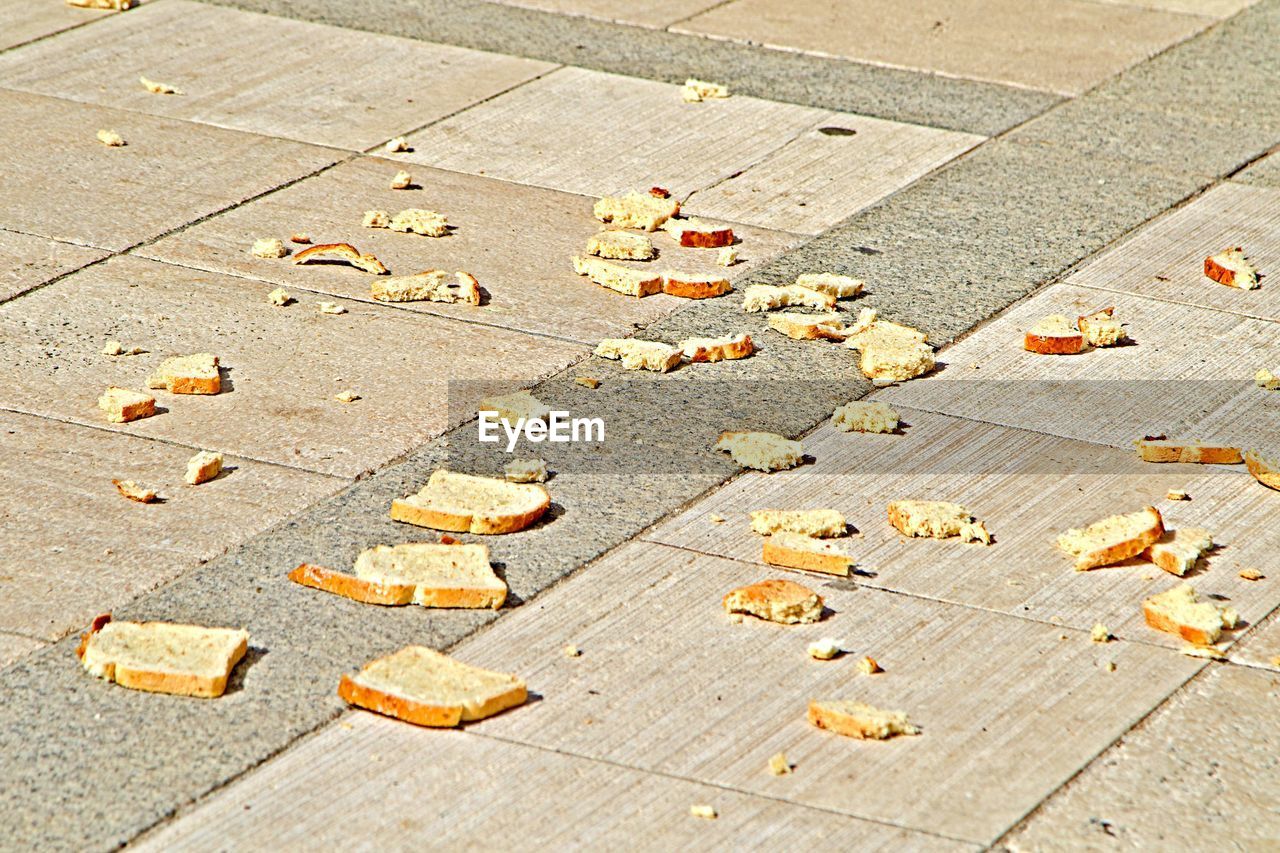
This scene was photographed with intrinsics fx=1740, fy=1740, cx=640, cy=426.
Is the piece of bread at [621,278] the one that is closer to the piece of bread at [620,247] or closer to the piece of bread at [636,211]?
the piece of bread at [620,247]

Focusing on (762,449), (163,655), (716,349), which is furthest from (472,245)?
(163,655)

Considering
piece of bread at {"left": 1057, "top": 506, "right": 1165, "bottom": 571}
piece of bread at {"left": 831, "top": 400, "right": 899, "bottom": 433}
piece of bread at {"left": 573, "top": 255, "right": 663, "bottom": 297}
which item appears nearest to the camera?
piece of bread at {"left": 1057, "top": 506, "right": 1165, "bottom": 571}

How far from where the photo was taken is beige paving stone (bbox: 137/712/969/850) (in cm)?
376

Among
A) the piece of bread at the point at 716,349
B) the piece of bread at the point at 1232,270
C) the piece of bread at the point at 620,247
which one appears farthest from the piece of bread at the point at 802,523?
the piece of bread at the point at 1232,270

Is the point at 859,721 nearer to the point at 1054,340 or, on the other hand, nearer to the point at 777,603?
the point at 777,603

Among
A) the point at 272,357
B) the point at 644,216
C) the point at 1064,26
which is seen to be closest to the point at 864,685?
the point at 272,357

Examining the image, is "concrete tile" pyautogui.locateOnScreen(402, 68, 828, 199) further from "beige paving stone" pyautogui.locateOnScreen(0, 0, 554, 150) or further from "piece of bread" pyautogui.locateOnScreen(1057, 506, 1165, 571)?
"piece of bread" pyautogui.locateOnScreen(1057, 506, 1165, 571)

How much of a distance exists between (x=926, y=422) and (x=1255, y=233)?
248 centimetres

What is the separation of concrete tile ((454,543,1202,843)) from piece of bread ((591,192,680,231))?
8.73ft

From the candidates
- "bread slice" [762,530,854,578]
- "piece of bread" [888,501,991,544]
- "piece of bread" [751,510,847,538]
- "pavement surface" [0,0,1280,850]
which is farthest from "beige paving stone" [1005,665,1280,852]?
"piece of bread" [751,510,847,538]

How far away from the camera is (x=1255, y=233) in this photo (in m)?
7.45

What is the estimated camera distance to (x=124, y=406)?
5609 mm

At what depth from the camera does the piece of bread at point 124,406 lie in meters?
5.62

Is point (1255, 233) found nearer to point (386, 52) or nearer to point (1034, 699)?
point (1034, 699)
